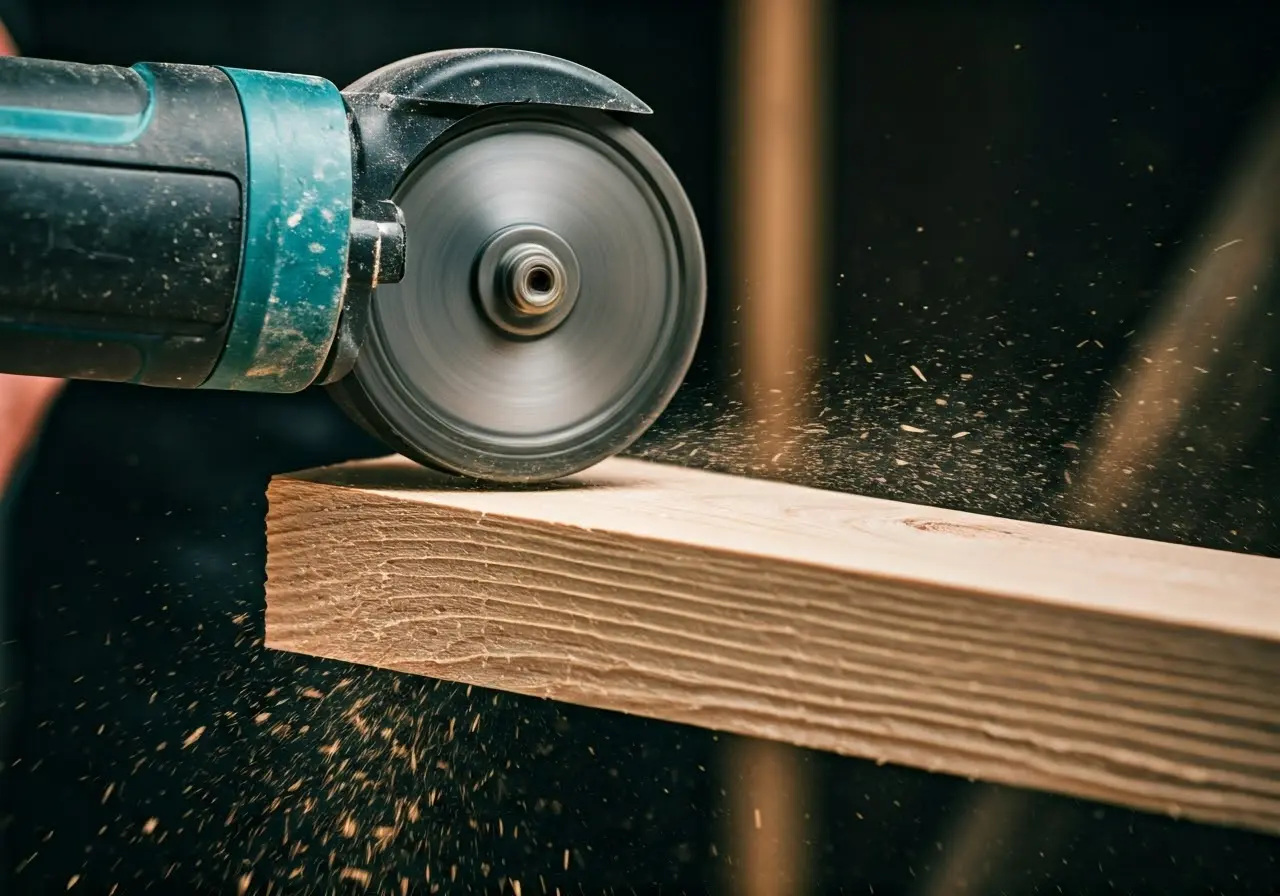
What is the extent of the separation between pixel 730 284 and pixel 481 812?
70 centimetres

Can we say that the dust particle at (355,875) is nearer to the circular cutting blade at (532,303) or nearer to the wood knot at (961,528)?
the circular cutting blade at (532,303)

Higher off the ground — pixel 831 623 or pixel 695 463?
pixel 831 623

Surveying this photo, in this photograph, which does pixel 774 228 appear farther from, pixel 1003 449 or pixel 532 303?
pixel 532 303

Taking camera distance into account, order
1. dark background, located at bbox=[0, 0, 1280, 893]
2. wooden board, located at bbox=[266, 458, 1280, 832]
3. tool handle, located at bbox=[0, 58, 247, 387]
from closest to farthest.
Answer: wooden board, located at bbox=[266, 458, 1280, 832] → tool handle, located at bbox=[0, 58, 247, 387] → dark background, located at bbox=[0, 0, 1280, 893]

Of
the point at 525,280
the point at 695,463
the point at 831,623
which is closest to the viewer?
the point at 831,623

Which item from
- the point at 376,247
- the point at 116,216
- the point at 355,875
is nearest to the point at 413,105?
the point at 376,247

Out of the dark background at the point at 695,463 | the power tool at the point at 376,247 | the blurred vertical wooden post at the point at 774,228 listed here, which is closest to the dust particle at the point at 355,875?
the dark background at the point at 695,463

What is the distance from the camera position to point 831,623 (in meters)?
0.70

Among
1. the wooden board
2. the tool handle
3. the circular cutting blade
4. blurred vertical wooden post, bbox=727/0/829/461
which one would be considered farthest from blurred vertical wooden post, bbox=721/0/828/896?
the tool handle

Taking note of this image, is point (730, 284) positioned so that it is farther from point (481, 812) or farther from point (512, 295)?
point (481, 812)

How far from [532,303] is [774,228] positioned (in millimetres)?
586

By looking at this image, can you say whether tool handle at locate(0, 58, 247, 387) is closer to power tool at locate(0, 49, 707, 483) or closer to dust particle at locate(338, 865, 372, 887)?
power tool at locate(0, 49, 707, 483)

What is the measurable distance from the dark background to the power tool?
1.28 feet

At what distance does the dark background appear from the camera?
4.51 ft
